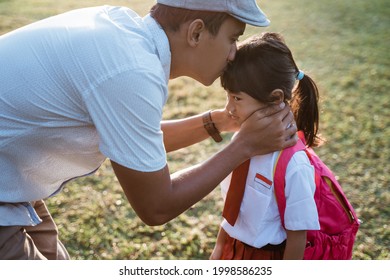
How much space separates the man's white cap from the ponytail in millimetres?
510

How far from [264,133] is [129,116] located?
75 cm

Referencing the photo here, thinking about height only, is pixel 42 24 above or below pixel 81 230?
above

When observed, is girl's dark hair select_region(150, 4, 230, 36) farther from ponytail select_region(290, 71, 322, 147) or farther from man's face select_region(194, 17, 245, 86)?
ponytail select_region(290, 71, 322, 147)

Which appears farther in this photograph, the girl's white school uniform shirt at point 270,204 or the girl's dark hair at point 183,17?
the girl's white school uniform shirt at point 270,204

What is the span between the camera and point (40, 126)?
7.64ft

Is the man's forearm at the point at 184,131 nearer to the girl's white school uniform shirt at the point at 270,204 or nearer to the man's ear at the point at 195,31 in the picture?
the girl's white school uniform shirt at the point at 270,204

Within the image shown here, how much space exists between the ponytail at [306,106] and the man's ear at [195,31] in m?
0.66

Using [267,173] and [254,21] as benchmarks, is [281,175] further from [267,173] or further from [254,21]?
[254,21]

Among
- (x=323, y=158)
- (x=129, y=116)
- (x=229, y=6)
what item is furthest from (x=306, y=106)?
(x=323, y=158)

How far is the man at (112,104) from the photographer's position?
7.25 ft

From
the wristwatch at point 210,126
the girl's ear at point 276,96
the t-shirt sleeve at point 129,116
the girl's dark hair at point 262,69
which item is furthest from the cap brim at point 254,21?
the wristwatch at point 210,126
